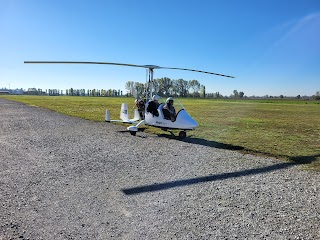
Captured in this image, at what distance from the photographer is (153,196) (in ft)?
16.8

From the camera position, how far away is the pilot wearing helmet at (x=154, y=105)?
1262 cm

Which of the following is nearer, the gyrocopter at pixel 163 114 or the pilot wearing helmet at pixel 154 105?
the gyrocopter at pixel 163 114

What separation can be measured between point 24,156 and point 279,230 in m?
7.10

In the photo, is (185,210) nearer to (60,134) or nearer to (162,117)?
(162,117)

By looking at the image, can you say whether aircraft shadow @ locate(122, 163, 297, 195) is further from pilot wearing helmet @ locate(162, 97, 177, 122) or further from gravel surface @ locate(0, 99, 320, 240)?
pilot wearing helmet @ locate(162, 97, 177, 122)

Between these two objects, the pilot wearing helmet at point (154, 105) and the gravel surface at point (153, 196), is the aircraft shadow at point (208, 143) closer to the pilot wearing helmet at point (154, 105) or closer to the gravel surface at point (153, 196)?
the pilot wearing helmet at point (154, 105)

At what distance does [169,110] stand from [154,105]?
3.01ft

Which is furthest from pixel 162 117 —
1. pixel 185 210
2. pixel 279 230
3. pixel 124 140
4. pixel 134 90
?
pixel 279 230

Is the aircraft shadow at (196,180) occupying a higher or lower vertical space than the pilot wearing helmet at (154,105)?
lower

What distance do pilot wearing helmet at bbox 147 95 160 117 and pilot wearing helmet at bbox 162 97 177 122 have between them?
1.85 ft

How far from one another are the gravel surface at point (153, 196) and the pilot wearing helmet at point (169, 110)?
128 inches

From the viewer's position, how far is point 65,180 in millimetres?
5969

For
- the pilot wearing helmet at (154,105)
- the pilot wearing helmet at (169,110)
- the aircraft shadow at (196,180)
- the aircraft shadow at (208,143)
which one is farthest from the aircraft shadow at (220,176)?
the pilot wearing helmet at (154,105)

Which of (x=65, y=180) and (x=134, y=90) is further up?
(x=134, y=90)
